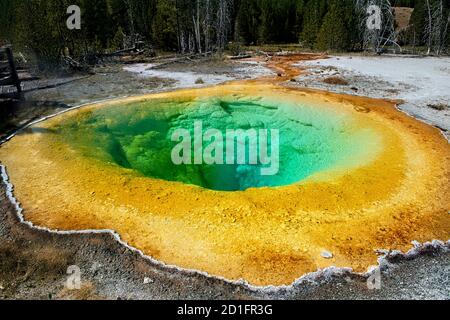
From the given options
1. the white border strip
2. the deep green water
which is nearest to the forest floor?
the white border strip

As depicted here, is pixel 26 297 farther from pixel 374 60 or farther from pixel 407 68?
pixel 374 60

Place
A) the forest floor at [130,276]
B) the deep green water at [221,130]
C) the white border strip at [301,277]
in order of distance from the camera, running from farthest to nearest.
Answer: the deep green water at [221,130]
the white border strip at [301,277]
the forest floor at [130,276]

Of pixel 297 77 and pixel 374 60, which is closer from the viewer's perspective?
pixel 297 77

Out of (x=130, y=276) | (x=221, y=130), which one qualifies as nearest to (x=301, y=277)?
(x=130, y=276)

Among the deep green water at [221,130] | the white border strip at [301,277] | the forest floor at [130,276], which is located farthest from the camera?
the deep green water at [221,130]

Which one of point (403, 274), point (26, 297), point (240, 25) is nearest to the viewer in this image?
point (26, 297)

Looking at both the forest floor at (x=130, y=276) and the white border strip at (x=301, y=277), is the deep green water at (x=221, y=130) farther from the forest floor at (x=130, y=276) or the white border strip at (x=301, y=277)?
the forest floor at (x=130, y=276)

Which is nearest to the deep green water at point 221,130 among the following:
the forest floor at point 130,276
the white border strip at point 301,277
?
the white border strip at point 301,277

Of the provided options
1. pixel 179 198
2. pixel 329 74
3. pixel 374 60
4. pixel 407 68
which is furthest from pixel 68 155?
pixel 374 60
